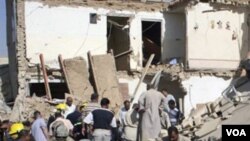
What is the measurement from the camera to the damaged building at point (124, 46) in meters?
18.3

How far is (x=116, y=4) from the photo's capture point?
66.3 ft

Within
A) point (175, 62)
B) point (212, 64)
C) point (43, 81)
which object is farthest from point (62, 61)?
point (212, 64)

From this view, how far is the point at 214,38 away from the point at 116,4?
4593mm

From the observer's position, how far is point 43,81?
18.5 m

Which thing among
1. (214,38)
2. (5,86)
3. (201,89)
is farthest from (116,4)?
(5,86)

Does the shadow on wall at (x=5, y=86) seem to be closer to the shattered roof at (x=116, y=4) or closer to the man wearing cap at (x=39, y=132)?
the shattered roof at (x=116, y=4)

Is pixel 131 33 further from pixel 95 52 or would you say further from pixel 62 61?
pixel 62 61

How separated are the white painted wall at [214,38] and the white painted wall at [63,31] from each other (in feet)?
8.98

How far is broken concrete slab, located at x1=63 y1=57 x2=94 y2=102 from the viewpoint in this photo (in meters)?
17.3

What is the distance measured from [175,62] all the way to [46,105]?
266 inches

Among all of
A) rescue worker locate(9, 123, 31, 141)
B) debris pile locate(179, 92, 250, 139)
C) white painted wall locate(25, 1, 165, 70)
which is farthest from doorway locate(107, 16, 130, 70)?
rescue worker locate(9, 123, 31, 141)

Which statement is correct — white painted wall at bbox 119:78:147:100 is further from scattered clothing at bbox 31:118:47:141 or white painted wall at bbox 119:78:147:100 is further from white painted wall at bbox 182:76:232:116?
scattered clothing at bbox 31:118:47:141

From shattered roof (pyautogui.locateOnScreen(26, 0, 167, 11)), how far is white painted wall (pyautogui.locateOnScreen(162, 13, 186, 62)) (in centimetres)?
80

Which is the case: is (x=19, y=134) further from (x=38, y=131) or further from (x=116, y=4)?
(x=116, y=4)
